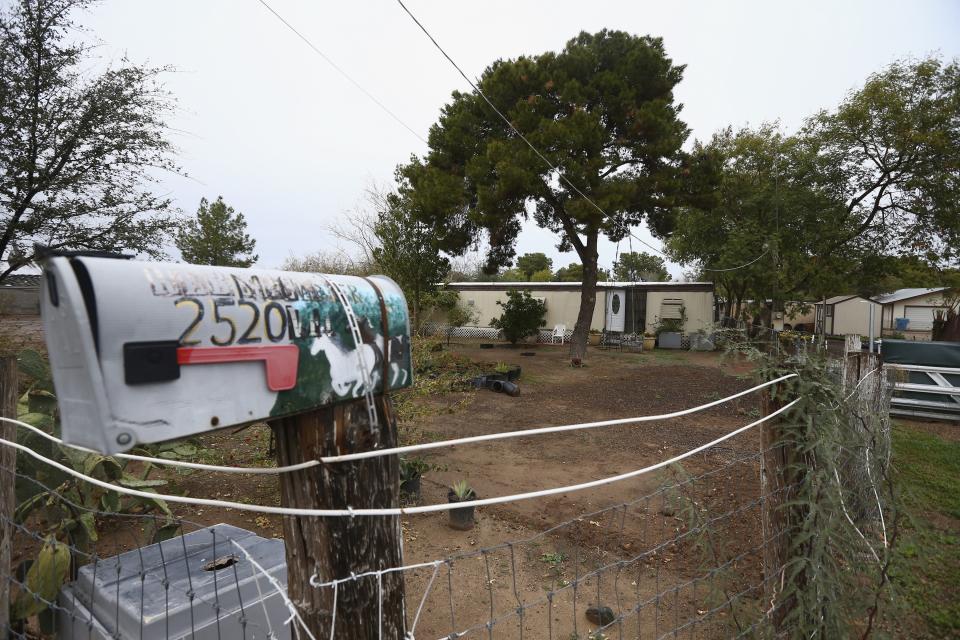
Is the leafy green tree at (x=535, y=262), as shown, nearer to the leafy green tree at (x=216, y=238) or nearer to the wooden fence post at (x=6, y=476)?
the leafy green tree at (x=216, y=238)

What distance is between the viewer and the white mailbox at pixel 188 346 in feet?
2.27

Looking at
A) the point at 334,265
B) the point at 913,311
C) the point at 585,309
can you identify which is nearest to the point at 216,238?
the point at 334,265

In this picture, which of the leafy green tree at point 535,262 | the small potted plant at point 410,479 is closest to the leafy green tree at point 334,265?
the small potted plant at point 410,479

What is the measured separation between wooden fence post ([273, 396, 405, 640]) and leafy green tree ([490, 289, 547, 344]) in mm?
17697

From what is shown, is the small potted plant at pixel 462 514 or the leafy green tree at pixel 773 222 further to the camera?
the leafy green tree at pixel 773 222

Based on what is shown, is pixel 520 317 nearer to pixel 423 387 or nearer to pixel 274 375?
pixel 423 387

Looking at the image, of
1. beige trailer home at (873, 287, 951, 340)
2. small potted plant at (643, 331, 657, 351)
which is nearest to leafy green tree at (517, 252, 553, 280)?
beige trailer home at (873, 287, 951, 340)

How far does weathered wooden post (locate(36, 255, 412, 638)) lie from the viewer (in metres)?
0.70

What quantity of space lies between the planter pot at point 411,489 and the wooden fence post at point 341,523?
331 cm

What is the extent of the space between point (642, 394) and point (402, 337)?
9741mm

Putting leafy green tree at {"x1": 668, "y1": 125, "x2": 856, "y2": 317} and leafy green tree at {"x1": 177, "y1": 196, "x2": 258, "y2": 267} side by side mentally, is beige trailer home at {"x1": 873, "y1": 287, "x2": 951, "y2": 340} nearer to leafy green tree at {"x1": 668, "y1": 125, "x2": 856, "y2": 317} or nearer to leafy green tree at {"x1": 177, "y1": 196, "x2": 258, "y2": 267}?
leafy green tree at {"x1": 668, "y1": 125, "x2": 856, "y2": 317}

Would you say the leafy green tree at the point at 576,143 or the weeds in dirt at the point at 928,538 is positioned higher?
the leafy green tree at the point at 576,143

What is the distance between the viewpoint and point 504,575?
3.37 meters

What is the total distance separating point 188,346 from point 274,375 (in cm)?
15
